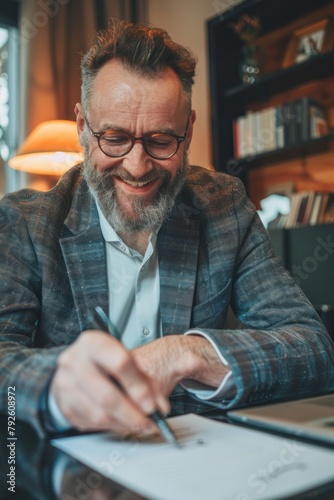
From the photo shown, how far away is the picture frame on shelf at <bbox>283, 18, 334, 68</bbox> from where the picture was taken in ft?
8.64

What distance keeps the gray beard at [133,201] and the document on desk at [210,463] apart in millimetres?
625

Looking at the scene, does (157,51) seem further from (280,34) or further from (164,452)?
(280,34)

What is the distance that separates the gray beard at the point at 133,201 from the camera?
3.83ft

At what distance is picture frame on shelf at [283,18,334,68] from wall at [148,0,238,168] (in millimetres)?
526

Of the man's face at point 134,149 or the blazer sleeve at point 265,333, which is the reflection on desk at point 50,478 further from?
the man's face at point 134,149

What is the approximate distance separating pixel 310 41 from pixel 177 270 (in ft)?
6.53

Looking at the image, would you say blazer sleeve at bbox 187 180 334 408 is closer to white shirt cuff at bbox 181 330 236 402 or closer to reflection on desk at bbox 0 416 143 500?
white shirt cuff at bbox 181 330 236 402

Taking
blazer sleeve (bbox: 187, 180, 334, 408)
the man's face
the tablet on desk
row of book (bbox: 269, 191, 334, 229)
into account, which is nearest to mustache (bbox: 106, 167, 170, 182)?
the man's face

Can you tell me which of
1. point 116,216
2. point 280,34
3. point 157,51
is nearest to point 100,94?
point 157,51

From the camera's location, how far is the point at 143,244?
1.25m

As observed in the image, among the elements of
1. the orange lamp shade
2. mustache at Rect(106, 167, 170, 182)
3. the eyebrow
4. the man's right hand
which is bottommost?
the man's right hand

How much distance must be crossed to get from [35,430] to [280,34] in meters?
2.81

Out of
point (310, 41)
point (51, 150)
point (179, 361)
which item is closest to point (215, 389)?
point (179, 361)

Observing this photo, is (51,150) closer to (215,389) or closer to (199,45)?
(199,45)
